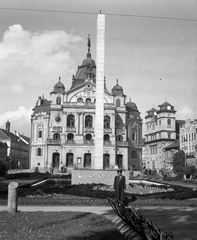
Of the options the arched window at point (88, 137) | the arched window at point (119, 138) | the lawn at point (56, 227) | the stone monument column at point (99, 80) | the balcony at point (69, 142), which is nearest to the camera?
the lawn at point (56, 227)

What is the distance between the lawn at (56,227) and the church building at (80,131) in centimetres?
6282

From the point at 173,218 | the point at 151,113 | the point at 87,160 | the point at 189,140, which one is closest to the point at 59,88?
the point at 87,160

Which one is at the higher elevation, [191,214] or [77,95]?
[77,95]

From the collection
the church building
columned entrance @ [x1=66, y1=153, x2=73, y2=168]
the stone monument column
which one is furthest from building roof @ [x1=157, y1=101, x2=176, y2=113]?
the stone monument column

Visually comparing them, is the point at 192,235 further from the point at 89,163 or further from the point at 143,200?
the point at 89,163

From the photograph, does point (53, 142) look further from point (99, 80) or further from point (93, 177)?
point (93, 177)

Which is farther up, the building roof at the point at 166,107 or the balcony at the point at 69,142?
the building roof at the point at 166,107

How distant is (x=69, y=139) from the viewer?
7800 cm

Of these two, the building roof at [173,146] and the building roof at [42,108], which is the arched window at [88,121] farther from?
the building roof at [173,146]

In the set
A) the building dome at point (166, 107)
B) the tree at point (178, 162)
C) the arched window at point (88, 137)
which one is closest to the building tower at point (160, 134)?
the building dome at point (166, 107)

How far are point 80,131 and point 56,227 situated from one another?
66697 millimetres

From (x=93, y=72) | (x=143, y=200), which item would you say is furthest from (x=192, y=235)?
(x=93, y=72)

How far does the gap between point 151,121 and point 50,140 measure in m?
42.0

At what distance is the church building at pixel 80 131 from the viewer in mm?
76125
